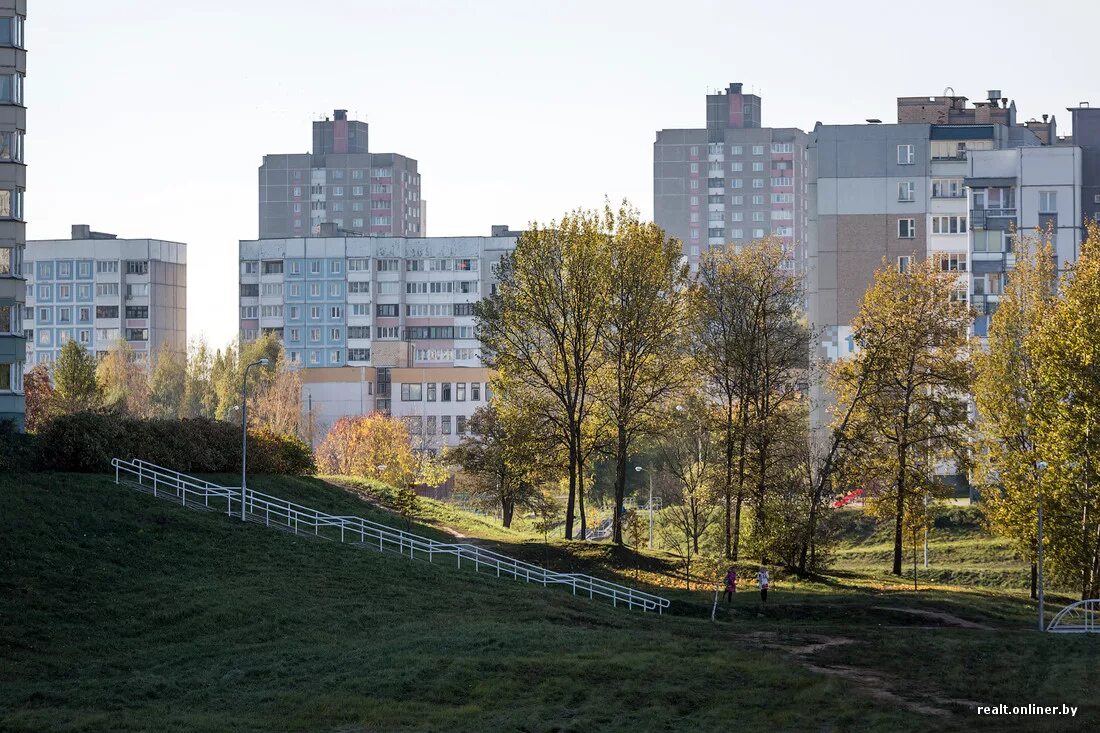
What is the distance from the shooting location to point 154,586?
42750 mm

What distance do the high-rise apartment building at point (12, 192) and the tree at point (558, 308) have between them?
20.3 m

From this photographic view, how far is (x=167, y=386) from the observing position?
137 meters

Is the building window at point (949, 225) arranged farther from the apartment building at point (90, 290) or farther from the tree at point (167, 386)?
the apartment building at point (90, 290)

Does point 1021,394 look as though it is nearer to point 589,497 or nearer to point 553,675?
point 553,675

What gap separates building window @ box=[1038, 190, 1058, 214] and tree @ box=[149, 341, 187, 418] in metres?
75.8

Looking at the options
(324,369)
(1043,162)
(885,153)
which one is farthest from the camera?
(324,369)

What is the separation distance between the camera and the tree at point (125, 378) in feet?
407

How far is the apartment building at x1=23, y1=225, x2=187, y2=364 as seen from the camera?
17112 cm

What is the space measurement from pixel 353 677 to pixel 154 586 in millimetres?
14263

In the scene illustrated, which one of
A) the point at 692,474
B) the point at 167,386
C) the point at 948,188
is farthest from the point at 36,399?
the point at 948,188

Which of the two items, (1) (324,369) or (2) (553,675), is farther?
(1) (324,369)

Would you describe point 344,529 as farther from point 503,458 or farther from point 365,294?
point 365,294

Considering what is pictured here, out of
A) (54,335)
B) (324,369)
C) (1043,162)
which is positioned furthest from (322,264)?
(1043,162)

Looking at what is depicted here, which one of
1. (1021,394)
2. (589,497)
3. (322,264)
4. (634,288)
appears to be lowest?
(589,497)
